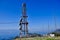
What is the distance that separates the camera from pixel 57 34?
24516 millimetres

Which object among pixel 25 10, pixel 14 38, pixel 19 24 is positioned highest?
pixel 25 10

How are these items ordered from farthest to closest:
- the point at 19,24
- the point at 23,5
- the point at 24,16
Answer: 1. the point at 24,16
2. the point at 23,5
3. the point at 19,24

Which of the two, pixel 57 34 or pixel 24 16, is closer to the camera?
pixel 24 16

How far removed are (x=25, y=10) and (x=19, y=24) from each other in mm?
2506

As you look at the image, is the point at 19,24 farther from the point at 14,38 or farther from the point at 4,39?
the point at 14,38

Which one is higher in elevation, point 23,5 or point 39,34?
point 23,5

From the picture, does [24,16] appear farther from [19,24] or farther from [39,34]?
[39,34]

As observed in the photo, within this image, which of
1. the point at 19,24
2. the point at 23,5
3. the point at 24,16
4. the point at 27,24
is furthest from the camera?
the point at 27,24

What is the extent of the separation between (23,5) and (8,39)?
14.2ft

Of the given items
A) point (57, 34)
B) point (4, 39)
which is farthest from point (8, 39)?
point (57, 34)

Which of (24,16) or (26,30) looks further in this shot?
(26,30)

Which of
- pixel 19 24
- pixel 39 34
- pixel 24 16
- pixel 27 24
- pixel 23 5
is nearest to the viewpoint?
pixel 19 24

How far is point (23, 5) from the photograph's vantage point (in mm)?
17891

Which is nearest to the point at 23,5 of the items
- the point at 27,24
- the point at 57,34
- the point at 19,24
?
the point at 19,24
